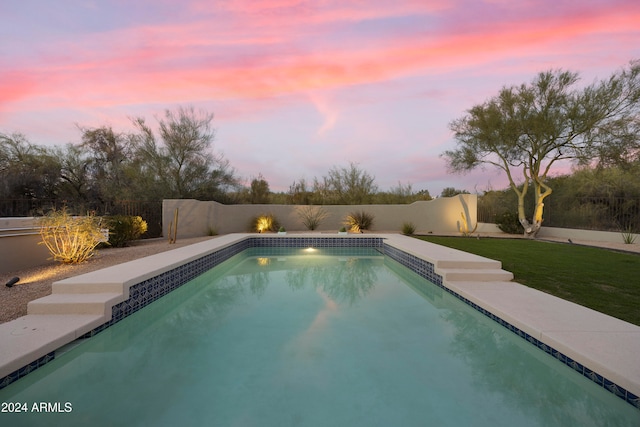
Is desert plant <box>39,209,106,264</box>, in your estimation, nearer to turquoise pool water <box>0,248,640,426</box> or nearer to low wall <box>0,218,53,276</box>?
low wall <box>0,218,53,276</box>

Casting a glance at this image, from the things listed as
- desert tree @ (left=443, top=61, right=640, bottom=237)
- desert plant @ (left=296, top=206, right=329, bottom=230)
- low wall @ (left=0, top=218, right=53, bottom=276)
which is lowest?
low wall @ (left=0, top=218, right=53, bottom=276)

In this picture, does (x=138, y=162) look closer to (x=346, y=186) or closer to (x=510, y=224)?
(x=346, y=186)

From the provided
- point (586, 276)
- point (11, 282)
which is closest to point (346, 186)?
point (586, 276)

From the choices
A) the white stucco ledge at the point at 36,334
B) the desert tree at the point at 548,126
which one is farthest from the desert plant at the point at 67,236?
the desert tree at the point at 548,126

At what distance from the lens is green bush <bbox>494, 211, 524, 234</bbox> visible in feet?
41.4

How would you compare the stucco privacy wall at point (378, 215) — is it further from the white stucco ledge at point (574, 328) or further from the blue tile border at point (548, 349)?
the white stucco ledge at point (574, 328)

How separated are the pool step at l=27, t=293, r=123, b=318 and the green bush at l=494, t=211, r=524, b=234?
523 inches

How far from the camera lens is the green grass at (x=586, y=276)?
3.51 meters

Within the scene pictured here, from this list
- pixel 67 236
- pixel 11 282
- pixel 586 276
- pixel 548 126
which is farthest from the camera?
pixel 548 126

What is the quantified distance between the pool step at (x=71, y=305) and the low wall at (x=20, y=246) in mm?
3056

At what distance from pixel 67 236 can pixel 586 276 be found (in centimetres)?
853

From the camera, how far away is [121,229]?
8430 millimetres

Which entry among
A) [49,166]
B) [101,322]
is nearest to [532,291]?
[101,322]

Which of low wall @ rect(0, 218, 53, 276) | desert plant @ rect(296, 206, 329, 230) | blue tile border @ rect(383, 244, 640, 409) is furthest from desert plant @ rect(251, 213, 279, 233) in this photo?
blue tile border @ rect(383, 244, 640, 409)
